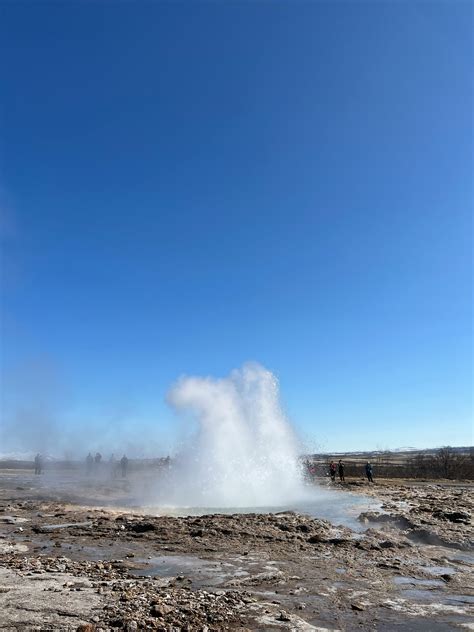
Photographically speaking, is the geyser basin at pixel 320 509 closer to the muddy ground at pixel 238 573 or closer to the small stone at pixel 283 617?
the muddy ground at pixel 238 573

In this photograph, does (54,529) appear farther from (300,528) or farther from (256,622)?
(256,622)

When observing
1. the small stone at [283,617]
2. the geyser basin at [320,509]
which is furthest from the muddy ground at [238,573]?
the geyser basin at [320,509]

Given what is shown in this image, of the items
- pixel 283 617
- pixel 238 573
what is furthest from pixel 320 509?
pixel 283 617

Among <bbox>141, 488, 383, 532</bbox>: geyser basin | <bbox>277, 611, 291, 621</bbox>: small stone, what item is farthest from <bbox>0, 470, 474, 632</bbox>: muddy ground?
<bbox>141, 488, 383, 532</bbox>: geyser basin

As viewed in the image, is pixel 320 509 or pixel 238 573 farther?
pixel 320 509

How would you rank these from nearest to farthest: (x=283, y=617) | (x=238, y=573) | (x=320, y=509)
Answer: (x=283, y=617) → (x=238, y=573) → (x=320, y=509)

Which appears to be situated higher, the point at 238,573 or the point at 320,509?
the point at 320,509

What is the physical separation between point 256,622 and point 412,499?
17.6 m

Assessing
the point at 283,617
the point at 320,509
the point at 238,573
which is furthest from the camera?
the point at 320,509

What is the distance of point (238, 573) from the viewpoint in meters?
9.30

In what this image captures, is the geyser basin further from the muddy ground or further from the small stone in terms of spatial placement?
the small stone

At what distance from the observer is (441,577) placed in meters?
9.14

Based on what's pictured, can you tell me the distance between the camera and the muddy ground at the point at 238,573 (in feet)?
22.0

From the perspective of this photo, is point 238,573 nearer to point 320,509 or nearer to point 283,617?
point 283,617
